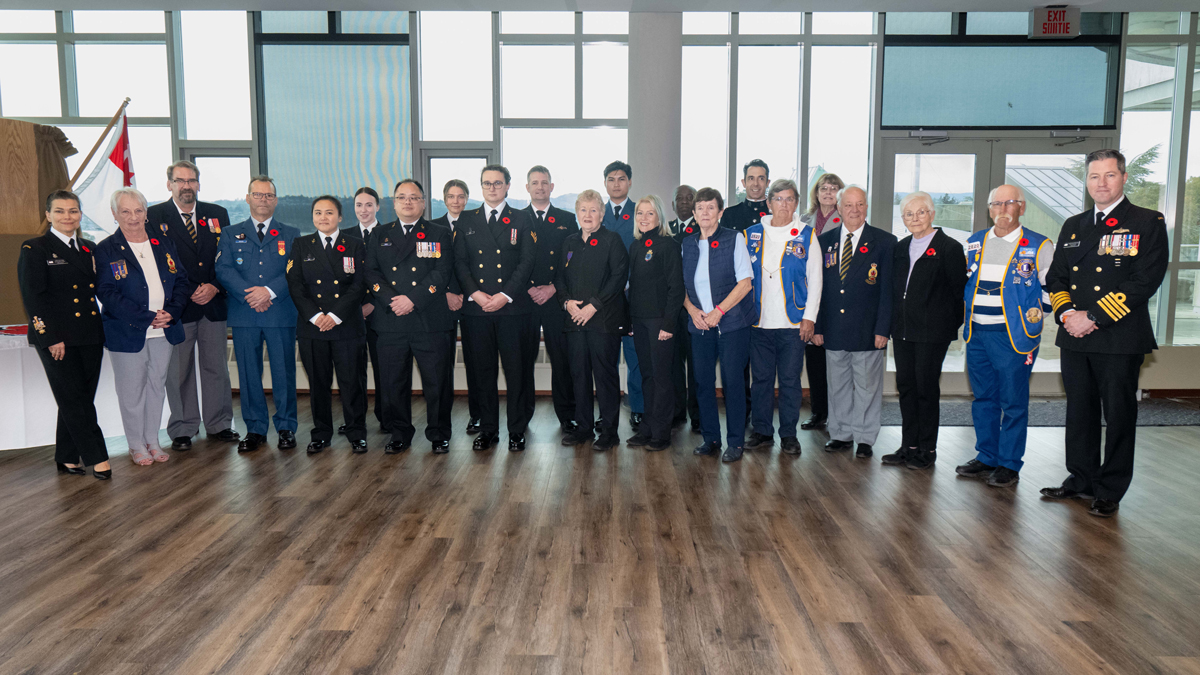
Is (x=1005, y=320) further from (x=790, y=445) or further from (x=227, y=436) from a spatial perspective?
(x=227, y=436)

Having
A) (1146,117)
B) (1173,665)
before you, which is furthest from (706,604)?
(1146,117)

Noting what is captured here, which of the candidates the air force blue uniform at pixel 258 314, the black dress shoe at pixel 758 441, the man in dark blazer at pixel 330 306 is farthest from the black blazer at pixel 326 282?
the black dress shoe at pixel 758 441

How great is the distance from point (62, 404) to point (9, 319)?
44.4 inches

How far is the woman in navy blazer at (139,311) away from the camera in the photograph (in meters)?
4.06

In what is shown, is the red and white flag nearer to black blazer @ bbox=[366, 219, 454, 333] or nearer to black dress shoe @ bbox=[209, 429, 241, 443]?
black dress shoe @ bbox=[209, 429, 241, 443]

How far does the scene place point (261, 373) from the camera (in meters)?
4.55

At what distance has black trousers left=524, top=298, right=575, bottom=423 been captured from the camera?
188 inches

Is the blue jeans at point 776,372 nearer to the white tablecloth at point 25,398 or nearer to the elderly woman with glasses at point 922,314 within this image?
the elderly woman with glasses at point 922,314

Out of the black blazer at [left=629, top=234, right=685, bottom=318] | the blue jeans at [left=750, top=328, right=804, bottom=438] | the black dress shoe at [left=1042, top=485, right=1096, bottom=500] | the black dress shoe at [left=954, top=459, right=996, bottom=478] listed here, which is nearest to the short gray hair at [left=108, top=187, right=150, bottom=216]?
the black blazer at [left=629, top=234, right=685, bottom=318]

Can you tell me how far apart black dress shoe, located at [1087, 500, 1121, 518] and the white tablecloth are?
541 cm

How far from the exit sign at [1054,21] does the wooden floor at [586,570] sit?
9.54 ft

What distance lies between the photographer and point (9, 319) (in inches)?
177

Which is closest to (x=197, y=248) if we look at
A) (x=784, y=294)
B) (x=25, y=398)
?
(x=25, y=398)

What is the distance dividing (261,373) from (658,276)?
8.43ft
